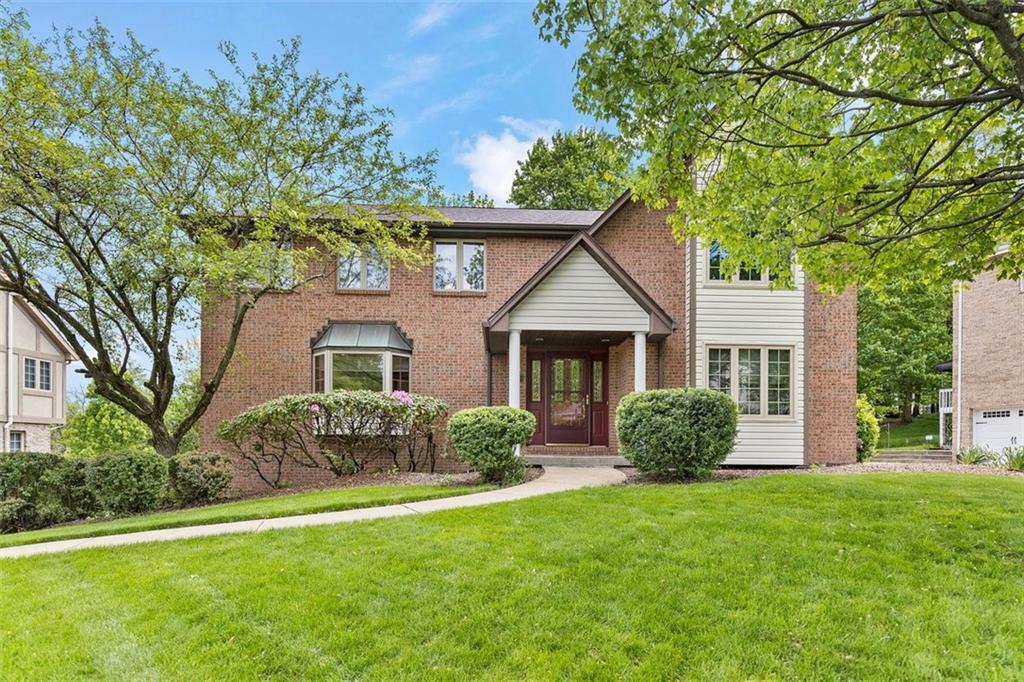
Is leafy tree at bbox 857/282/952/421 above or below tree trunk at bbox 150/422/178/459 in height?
above

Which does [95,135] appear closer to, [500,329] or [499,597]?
[500,329]

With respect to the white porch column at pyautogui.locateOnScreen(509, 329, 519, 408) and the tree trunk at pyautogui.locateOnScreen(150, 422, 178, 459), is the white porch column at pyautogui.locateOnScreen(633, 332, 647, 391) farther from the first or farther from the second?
the tree trunk at pyautogui.locateOnScreen(150, 422, 178, 459)

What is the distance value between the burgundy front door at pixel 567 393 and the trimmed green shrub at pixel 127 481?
26.6ft

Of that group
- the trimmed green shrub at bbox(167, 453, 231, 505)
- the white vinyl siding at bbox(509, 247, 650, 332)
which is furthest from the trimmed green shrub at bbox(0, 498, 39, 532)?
the white vinyl siding at bbox(509, 247, 650, 332)

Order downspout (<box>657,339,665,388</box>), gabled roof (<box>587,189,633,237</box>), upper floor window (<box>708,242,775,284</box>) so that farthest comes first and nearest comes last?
gabled roof (<box>587,189,633,237</box>) → downspout (<box>657,339,665,388</box>) → upper floor window (<box>708,242,775,284</box>)

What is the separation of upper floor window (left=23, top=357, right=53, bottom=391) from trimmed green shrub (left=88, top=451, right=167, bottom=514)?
1671 cm

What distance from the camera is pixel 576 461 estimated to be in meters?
11.5

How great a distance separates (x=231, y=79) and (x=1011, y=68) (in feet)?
37.0

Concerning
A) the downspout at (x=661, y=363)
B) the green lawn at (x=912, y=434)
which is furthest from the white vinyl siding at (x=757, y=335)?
the green lawn at (x=912, y=434)

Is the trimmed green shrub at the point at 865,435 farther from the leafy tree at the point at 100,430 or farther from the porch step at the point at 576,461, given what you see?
the leafy tree at the point at 100,430

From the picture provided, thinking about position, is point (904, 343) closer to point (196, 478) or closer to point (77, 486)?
point (196, 478)

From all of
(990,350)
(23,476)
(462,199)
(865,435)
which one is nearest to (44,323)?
(23,476)

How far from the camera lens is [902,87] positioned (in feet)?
19.7

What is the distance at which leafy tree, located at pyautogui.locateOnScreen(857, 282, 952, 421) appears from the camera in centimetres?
2823
